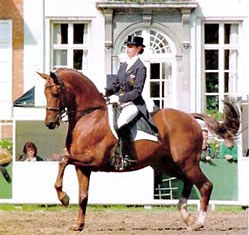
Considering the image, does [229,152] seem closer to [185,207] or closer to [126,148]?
[185,207]

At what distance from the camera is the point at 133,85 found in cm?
1625

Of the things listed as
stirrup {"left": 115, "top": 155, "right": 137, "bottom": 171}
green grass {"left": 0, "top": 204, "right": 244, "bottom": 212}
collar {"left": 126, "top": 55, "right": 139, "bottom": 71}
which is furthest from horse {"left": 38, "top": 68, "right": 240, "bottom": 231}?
green grass {"left": 0, "top": 204, "right": 244, "bottom": 212}

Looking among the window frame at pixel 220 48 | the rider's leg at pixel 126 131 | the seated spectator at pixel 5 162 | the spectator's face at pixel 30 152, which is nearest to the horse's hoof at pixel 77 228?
the rider's leg at pixel 126 131

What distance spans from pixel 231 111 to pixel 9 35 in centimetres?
1574

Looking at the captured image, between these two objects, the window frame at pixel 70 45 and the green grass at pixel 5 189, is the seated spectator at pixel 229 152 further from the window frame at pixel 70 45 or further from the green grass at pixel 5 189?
the window frame at pixel 70 45

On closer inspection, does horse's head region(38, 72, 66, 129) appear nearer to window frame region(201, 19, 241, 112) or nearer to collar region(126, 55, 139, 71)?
collar region(126, 55, 139, 71)

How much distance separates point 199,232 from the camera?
16.1 meters

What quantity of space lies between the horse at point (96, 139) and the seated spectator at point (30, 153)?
546 centimetres

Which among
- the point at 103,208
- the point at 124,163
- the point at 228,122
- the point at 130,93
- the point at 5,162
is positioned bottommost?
the point at 103,208

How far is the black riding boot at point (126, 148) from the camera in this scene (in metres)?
16.4

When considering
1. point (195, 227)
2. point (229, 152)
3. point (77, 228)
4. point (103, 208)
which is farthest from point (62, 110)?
point (229, 152)

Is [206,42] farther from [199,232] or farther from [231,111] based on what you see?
[199,232]

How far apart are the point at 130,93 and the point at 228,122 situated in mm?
2559

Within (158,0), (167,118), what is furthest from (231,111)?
(158,0)
